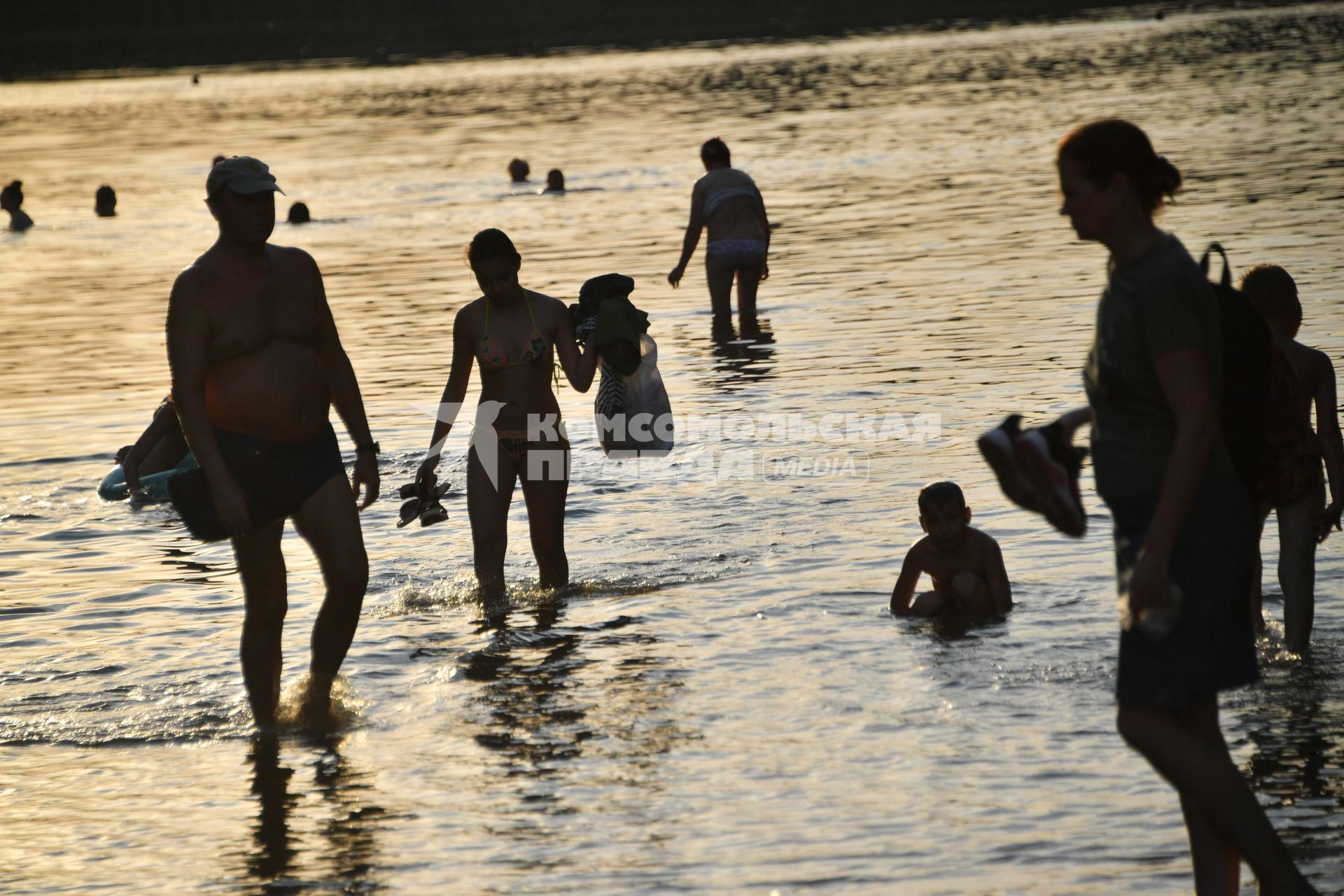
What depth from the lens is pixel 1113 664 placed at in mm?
6770

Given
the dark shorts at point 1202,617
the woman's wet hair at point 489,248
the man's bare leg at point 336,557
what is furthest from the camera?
the woman's wet hair at point 489,248

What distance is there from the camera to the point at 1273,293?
242 inches

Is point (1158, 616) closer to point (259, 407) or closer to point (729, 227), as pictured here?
point (259, 407)

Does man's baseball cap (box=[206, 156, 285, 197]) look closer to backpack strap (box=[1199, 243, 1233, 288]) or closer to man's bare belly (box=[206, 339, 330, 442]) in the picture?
man's bare belly (box=[206, 339, 330, 442])

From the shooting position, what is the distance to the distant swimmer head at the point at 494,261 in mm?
7656

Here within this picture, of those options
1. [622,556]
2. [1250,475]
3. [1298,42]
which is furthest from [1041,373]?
[1298,42]

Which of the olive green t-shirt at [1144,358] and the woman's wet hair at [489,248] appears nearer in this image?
the olive green t-shirt at [1144,358]

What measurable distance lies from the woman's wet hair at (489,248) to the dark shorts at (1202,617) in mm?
4067

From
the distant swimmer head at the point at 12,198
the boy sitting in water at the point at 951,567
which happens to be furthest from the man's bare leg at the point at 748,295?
the distant swimmer head at the point at 12,198

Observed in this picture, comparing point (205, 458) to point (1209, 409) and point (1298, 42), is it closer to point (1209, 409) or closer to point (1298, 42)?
point (1209, 409)

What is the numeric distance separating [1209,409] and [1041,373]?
8.66 m

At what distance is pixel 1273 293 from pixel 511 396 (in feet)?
11.1

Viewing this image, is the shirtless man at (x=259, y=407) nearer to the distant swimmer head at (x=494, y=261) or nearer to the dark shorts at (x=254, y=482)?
the dark shorts at (x=254, y=482)

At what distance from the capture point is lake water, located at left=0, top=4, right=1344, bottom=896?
17.7 feet
